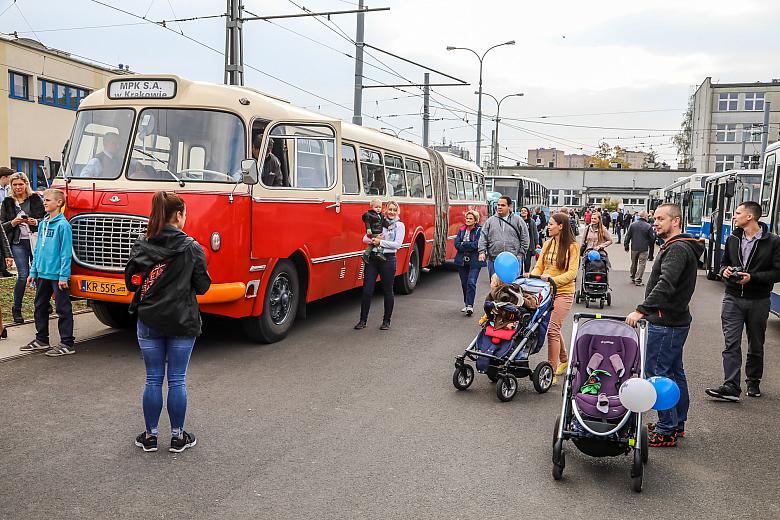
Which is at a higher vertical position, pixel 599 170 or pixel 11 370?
pixel 599 170

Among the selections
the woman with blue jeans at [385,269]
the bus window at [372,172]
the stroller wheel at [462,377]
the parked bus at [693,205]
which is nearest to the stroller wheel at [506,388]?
the stroller wheel at [462,377]

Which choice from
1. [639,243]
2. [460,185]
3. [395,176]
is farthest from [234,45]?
[639,243]

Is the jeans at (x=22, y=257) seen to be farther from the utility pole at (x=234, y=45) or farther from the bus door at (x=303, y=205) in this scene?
the utility pole at (x=234, y=45)

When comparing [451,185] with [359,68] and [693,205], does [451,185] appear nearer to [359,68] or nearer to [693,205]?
[359,68]

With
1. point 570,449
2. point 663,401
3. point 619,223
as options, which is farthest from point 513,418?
point 619,223

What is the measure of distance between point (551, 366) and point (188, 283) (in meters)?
3.89

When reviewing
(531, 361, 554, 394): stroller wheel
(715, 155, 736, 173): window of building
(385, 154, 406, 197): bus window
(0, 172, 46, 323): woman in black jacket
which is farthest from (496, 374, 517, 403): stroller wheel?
(715, 155, 736, 173): window of building

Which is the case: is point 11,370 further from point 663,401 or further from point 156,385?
point 663,401

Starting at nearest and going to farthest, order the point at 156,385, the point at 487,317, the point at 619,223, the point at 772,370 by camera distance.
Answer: the point at 156,385 → the point at 487,317 → the point at 772,370 → the point at 619,223

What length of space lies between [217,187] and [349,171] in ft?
11.5

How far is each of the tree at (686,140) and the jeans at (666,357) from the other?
84.9 meters

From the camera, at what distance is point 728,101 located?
73.6m

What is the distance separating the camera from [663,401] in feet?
16.2

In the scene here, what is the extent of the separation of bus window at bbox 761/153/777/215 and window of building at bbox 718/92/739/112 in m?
67.8
